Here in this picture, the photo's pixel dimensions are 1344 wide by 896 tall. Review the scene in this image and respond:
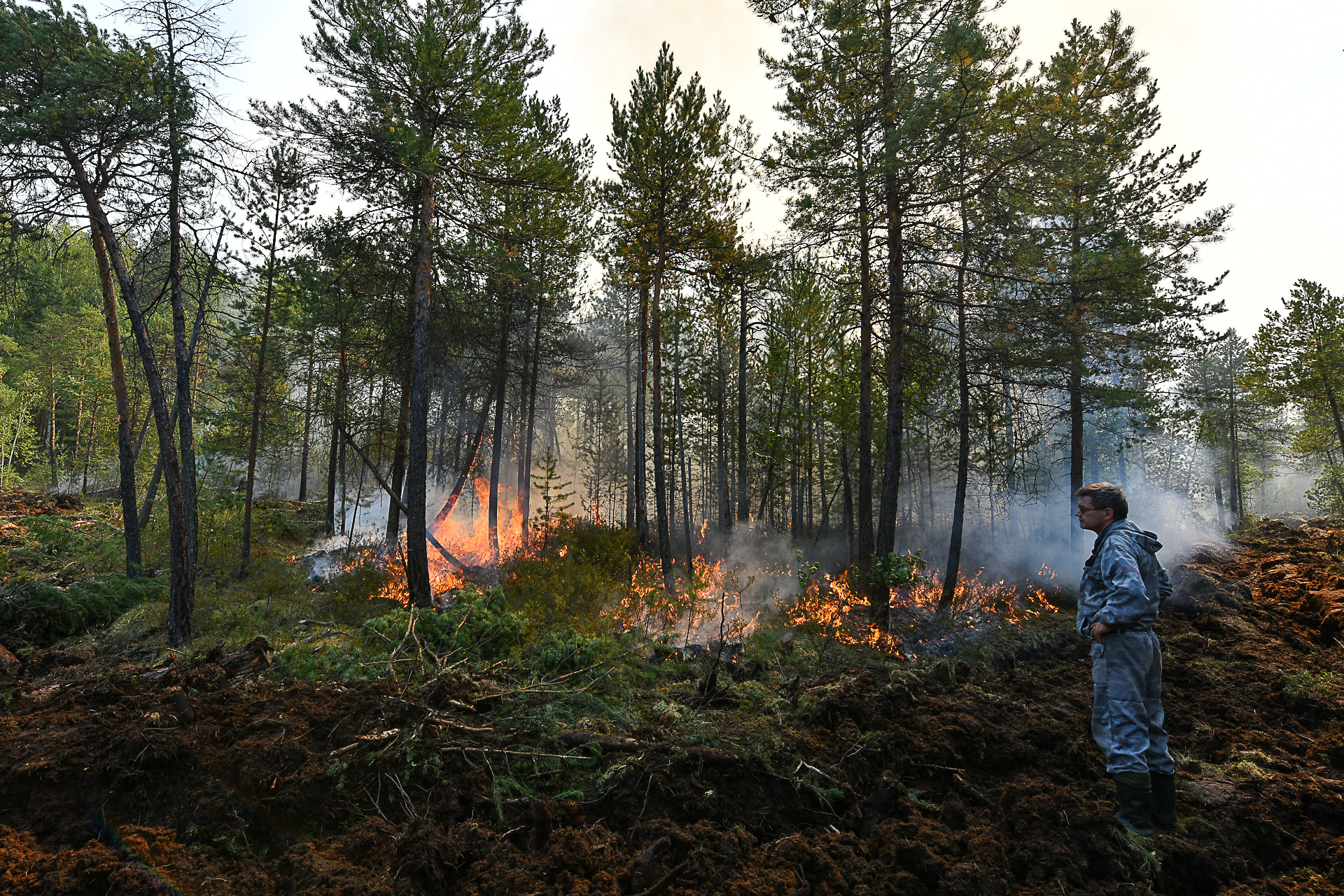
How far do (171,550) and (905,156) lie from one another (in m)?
13.8

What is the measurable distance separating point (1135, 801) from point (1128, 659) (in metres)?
0.92

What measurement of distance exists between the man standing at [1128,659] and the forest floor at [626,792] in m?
0.25

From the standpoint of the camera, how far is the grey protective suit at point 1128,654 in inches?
151

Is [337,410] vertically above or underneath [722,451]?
above

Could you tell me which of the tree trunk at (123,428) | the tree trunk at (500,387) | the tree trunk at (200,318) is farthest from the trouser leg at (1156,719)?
A: the tree trunk at (123,428)

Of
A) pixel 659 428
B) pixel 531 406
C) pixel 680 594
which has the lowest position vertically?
pixel 680 594

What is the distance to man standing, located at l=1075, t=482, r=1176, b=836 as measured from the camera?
3.74 meters

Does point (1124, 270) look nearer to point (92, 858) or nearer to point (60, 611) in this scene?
point (92, 858)

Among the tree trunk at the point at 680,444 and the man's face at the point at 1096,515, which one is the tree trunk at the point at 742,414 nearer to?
the tree trunk at the point at 680,444

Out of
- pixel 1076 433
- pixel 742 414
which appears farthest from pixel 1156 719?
pixel 742 414

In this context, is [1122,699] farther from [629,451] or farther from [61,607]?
[629,451]

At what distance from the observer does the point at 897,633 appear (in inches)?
449

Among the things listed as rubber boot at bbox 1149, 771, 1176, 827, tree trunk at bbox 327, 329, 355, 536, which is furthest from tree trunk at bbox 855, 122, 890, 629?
tree trunk at bbox 327, 329, 355, 536

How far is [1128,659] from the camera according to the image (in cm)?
399
